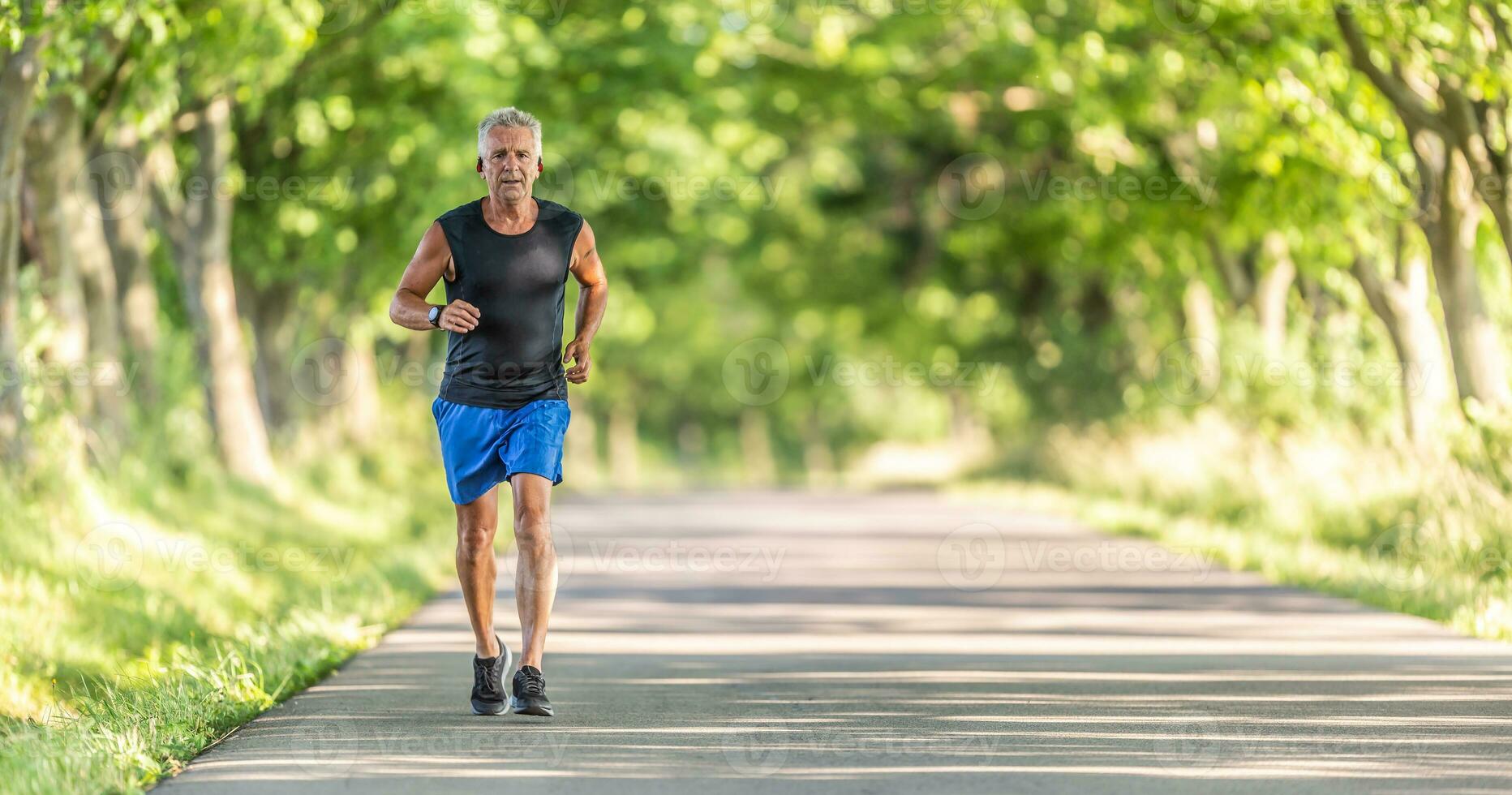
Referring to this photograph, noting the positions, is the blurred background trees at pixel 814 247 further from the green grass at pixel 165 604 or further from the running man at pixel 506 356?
the running man at pixel 506 356

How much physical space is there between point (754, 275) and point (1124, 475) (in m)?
18.3

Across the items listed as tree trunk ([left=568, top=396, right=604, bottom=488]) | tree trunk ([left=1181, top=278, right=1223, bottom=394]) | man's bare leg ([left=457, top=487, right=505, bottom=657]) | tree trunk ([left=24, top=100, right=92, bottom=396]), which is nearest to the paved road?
man's bare leg ([left=457, top=487, right=505, bottom=657])

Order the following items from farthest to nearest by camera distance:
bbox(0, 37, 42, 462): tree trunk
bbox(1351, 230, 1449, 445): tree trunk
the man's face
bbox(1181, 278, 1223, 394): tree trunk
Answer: bbox(1181, 278, 1223, 394): tree trunk → bbox(1351, 230, 1449, 445): tree trunk → bbox(0, 37, 42, 462): tree trunk → the man's face

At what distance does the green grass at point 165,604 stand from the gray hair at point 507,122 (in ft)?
6.99

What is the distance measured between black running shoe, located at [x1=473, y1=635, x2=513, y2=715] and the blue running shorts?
0.57 m

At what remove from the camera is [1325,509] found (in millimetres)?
16953

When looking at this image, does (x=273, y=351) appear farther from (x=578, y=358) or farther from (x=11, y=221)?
(x=578, y=358)

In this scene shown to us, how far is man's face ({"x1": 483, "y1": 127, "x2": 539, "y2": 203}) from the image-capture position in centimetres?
756

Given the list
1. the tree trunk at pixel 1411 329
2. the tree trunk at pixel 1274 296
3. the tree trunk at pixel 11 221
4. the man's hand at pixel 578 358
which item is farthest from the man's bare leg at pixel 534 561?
the tree trunk at pixel 1274 296

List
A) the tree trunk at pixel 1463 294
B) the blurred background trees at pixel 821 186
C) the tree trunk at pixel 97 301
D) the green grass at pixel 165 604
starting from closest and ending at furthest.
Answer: the green grass at pixel 165 604 < the blurred background trees at pixel 821 186 < the tree trunk at pixel 1463 294 < the tree trunk at pixel 97 301

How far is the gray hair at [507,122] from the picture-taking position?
762cm

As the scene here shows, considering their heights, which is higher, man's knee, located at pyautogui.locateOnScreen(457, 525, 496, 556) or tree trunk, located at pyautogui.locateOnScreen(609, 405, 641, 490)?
man's knee, located at pyautogui.locateOnScreen(457, 525, 496, 556)

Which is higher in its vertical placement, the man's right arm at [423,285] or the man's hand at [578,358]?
the man's right arm at [423,285]

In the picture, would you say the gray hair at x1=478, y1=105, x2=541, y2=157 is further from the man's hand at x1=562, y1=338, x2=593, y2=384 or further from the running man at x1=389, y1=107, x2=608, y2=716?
the man's hand at x1=562, y1=338, x2=593, y2=384
